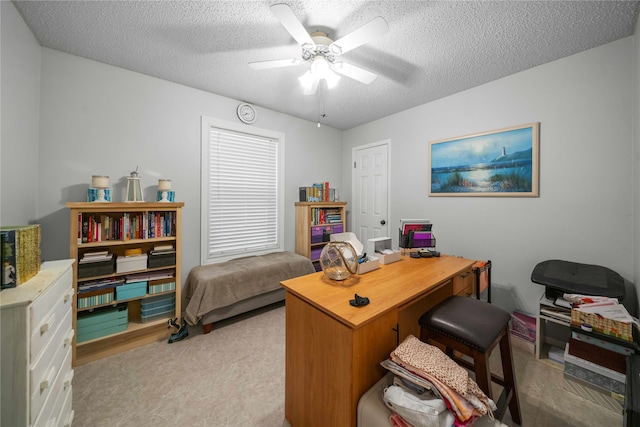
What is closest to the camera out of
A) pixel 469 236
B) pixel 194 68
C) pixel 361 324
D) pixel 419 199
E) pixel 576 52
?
pixel 361 324

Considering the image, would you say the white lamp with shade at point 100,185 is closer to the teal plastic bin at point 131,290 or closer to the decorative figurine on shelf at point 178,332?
the teal plastic bin at point 131,290

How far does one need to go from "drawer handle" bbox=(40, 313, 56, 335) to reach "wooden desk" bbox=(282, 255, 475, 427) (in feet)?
3.49

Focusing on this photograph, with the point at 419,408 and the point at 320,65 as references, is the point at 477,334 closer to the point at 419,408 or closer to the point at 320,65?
the point at 419,408

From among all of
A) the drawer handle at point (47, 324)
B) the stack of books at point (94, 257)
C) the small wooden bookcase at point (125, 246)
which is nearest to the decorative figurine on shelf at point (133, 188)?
the small wooden bookcase at point (125, 246)

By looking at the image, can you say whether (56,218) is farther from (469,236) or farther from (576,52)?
(576,52)

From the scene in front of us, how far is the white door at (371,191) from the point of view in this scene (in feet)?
12.1

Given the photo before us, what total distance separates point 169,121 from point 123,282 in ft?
5.79

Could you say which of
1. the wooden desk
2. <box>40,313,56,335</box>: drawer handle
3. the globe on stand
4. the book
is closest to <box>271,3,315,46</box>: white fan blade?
the globe on stand

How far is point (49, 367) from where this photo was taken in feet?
3.44

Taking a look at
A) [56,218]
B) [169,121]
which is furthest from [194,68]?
[56,218]

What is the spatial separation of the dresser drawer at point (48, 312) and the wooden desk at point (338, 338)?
105 cm

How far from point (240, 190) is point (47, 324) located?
92.5 inches

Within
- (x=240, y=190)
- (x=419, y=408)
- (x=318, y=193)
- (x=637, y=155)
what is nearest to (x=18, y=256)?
(x=419, y=408)

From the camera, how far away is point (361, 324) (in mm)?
934
